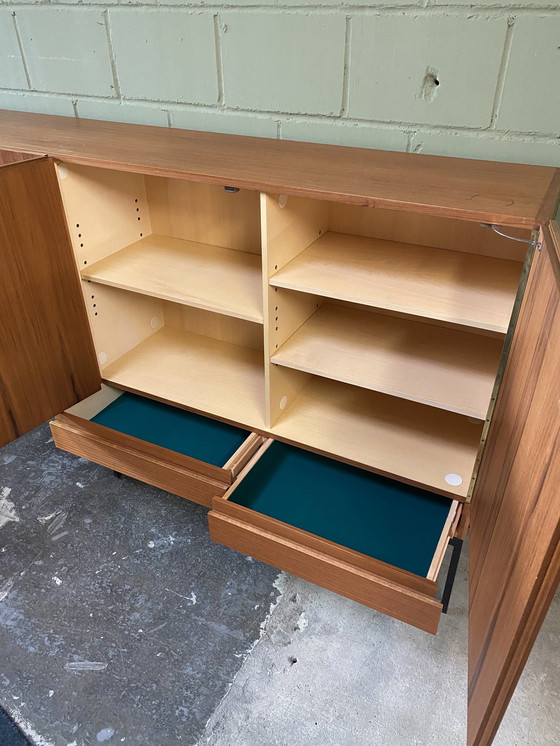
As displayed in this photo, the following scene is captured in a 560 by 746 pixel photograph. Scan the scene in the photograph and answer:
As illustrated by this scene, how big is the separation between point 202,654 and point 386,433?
72cm

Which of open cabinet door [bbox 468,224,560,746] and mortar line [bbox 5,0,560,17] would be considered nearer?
open cabinet door [bbox 468,224,560,746]

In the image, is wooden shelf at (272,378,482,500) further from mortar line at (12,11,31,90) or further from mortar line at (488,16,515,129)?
mortar line at (12,11,31,90)

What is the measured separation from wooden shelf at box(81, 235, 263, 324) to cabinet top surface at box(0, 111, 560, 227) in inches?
12.1

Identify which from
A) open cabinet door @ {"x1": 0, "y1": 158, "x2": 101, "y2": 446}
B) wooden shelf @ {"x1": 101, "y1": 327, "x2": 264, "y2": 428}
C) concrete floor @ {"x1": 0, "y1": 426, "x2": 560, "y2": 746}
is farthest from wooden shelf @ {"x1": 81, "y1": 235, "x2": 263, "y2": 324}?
concrete floor @ {"x1": 0, "y1": 426, "x2": 560, "y2": 746}

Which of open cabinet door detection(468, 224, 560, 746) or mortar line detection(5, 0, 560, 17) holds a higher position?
mortar line detection(5, 0, 560, 17)

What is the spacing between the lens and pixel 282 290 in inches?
49.8

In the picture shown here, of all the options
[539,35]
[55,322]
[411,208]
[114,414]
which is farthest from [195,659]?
[539,35]

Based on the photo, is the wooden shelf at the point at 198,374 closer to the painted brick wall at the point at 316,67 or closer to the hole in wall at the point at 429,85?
the painted brick wall at the point at 316,67

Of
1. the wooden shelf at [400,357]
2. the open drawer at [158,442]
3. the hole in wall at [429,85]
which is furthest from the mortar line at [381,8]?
the open drawer at [158,442]

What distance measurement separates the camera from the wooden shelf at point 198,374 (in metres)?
1.52

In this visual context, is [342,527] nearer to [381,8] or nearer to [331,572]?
[331,572]

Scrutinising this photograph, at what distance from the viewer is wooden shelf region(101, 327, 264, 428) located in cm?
152

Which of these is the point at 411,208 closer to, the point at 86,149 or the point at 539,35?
the point at 539,35

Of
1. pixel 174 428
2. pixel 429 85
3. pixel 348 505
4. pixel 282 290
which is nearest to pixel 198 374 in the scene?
pixel 174 428
